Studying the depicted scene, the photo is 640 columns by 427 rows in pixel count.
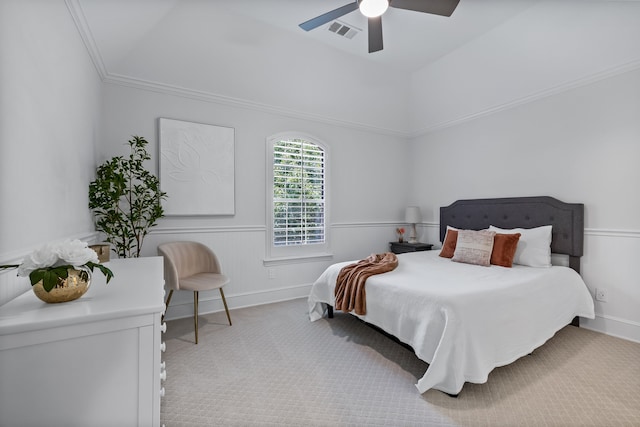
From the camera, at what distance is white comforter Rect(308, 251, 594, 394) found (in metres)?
1.83

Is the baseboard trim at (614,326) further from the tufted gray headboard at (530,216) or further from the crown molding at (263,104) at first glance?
the crown molding at (263,104)

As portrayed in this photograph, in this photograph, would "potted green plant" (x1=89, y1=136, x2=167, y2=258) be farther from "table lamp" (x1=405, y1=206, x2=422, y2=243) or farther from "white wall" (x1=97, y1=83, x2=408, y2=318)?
"table lamp" (x1=405, y1=206, x2=422, y2=243)

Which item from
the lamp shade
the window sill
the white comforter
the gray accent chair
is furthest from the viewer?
the lamp shade

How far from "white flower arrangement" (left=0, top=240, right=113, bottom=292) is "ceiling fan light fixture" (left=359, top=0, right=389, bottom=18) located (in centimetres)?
234

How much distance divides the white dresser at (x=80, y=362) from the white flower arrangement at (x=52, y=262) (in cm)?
10

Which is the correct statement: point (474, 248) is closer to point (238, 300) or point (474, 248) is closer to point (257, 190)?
point (257, 190)

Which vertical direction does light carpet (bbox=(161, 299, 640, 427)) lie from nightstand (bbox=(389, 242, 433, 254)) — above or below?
below

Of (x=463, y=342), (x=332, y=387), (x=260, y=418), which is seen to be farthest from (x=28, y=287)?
(x=463, y=342)

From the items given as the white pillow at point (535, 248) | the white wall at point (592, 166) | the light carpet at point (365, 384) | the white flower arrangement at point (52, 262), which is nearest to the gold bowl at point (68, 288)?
the white flower arrangement at point (52, 262)

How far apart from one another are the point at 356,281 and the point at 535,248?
1984mm

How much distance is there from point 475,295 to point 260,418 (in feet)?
5.18

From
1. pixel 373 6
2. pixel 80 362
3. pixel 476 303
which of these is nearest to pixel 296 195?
pixel 373 6

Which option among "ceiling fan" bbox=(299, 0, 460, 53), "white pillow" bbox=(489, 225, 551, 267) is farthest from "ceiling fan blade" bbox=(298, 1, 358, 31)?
"white pillow" bbox=(489, 225, 551, 267)

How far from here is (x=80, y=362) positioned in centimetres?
89
